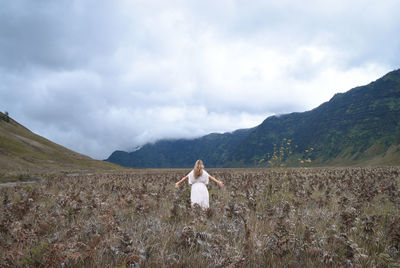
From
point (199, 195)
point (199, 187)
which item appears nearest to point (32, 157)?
point (199, 187)

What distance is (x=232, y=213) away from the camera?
580 centimetres

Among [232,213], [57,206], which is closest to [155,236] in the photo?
[232,213]

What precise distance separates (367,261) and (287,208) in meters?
2.50

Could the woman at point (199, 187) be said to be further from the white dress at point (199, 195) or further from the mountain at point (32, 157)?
the mountain at point (32, 157)

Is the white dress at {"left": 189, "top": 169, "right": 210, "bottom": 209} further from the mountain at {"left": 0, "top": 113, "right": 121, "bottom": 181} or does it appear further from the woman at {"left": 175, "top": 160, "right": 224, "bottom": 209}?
the mountain at {"left": 0, "top": 113, "right": 121, "bottom": 181}

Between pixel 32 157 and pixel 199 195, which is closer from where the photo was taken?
pixel 199 195

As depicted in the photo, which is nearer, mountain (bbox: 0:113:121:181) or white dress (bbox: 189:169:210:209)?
white dress (bbox: 189:169:210:209)

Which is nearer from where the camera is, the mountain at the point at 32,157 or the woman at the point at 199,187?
the woman at the point at 199,187

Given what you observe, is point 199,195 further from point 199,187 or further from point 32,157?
point 32,157

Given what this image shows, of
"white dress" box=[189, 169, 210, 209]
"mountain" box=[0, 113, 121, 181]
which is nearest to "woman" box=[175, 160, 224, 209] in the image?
"white dress" box=[189, 169, 210, 209]

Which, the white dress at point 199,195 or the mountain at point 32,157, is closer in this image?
the white dress at point 199,195

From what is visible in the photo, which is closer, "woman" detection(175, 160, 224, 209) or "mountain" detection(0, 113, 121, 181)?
"woman" detection(175, 160, 224, 209)

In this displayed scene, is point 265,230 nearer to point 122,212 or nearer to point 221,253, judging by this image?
point 221,253

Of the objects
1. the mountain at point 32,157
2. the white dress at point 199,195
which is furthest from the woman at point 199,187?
the mountain at point 32,157
